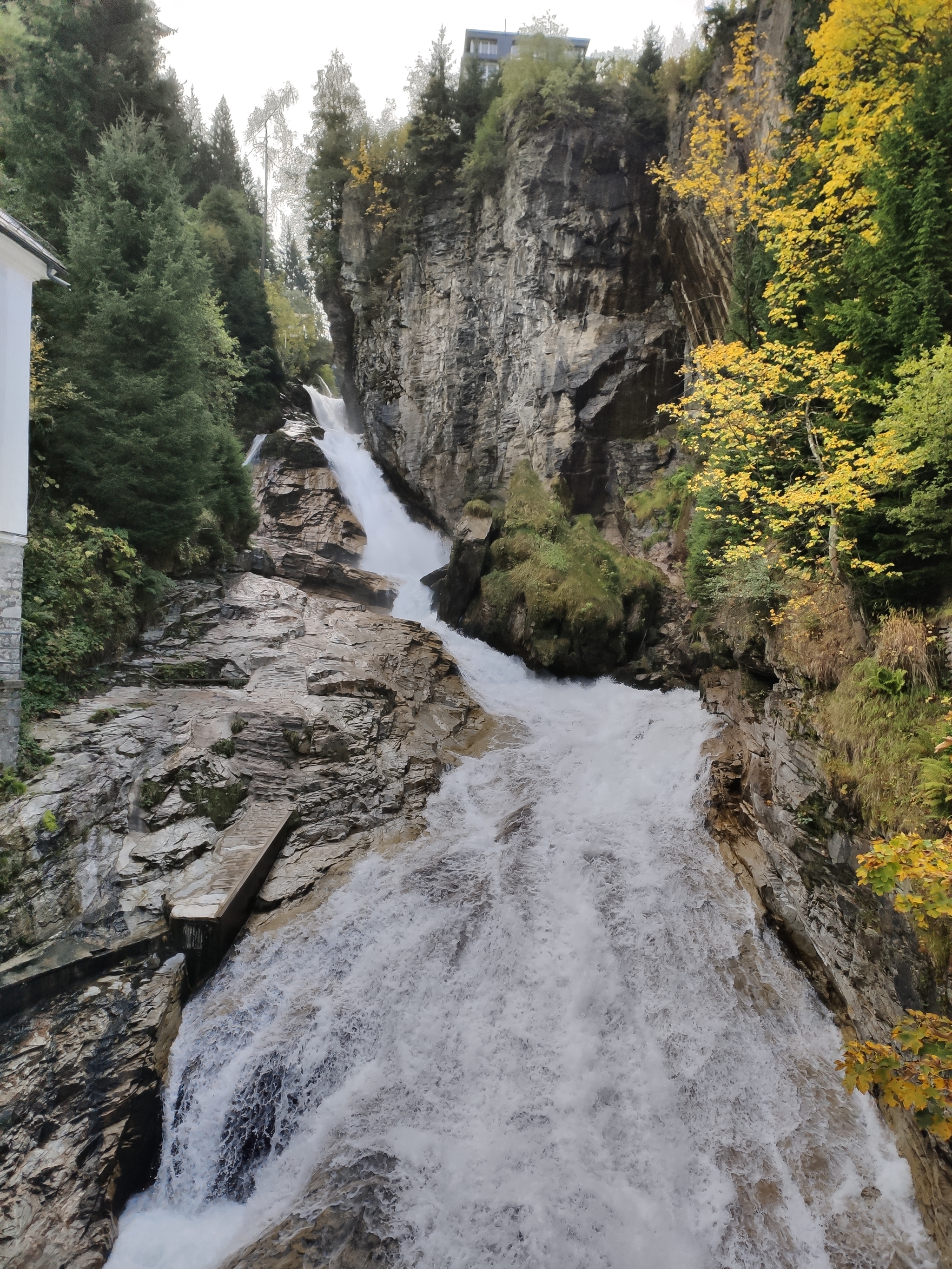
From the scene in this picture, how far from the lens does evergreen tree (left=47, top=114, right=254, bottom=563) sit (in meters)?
12.2

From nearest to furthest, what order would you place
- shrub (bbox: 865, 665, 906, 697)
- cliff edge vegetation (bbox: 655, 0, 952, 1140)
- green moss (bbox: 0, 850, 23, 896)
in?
1. cliff edge vegetation (bbox: 655, 0, 952, 1140)
2. green moss (bbox: 0, 850, 23, 896)
3. shrub (bbox: 865, 665, 906, 697)

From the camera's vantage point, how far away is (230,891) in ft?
26.3

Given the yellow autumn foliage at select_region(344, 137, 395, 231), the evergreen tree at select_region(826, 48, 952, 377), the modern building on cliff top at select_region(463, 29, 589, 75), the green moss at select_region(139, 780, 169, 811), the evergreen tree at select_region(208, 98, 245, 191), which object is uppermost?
the modern building on cliff top at select_region(463, 29, 589, 75)

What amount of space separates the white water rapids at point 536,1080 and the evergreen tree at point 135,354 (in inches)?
363

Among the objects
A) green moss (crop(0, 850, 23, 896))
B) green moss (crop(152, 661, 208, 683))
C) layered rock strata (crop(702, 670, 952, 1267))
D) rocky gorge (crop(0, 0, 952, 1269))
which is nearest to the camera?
rocky gorge (crop(0, 0, 952, 1269))

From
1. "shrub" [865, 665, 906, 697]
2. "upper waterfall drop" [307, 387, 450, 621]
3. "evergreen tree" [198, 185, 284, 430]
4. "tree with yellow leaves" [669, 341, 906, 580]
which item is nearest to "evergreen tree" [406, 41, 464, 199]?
"evergreen tree" [198, 185, 284, 430]

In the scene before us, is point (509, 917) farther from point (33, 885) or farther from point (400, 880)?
point (33, 885)

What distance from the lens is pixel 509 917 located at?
8398 mm

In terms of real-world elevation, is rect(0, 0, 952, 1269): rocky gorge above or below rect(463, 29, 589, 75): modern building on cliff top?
below

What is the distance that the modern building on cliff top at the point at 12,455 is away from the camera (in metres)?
8.35

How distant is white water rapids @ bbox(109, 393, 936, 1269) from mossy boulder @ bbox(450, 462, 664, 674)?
21.1ft

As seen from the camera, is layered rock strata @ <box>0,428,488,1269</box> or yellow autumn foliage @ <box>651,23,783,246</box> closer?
layered rock strata @ <box>0,428,488,1269</box>

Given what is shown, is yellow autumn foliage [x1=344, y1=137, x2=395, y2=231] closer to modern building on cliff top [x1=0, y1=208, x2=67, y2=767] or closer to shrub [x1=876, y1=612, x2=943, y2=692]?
modern building on cliff top [x1=0, y1=208, x2=67, y2=767]

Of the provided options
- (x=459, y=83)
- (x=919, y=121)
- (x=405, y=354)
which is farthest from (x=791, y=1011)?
(x=459, y=83)
